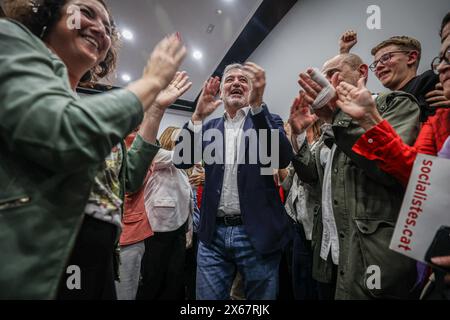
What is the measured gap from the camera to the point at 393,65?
4.82 ft

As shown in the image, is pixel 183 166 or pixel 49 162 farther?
pixel 183 166

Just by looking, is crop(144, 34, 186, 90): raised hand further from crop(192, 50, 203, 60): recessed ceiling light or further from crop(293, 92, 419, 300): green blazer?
crop(192, 50, 203, 60): recessed ceiling light

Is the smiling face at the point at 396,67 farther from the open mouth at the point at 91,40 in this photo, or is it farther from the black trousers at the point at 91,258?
the black trousers at the point at 91,258

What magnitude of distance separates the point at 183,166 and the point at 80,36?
94 centimetres

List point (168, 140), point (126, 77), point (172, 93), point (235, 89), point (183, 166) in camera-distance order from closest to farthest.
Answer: point (172, 93)
point (183, 166)
point (235, 89)
point (168, 140)
point (126, 77)

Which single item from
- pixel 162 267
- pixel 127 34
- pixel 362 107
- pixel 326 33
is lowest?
pixel 162 267

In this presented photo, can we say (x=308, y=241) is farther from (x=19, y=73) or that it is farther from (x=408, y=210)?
(x=19, y=73)

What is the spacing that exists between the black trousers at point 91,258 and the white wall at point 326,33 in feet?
7.48

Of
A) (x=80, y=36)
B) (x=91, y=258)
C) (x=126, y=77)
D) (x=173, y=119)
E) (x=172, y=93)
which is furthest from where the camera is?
(x=173, y=119)

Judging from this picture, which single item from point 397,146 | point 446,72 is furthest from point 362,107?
point 446,72

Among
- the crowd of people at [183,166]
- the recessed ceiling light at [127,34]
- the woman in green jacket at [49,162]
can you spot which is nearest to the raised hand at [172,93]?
the crowd of people at [183,166]

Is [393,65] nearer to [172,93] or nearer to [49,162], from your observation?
[172,93]

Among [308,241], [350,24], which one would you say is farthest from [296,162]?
[350,24]

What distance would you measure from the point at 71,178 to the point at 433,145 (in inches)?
47.0
